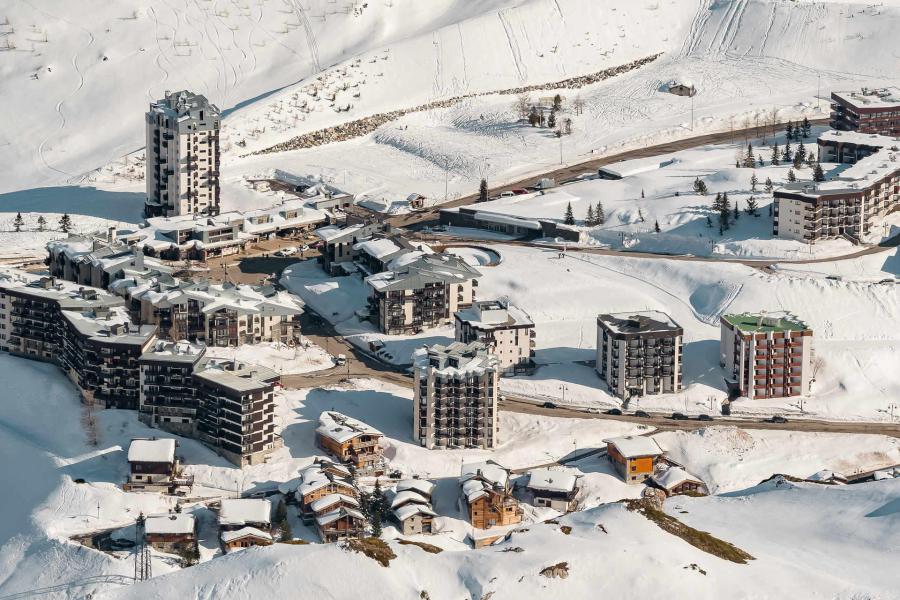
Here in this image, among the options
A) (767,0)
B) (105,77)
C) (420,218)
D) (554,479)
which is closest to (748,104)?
(767,0)

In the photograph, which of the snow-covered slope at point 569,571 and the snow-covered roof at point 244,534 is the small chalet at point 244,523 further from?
the snow-covered slope at point 569,571

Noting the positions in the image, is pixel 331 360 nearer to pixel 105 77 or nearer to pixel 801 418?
pixel 801 418

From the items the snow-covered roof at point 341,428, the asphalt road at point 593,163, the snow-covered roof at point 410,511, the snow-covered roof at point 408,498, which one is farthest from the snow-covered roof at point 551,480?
the asphalt road at point 593,163

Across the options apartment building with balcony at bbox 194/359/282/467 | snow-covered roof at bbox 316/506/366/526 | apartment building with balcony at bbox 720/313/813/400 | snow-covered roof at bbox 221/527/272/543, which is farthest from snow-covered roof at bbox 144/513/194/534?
apartment building with balcony at bbox 720/313/813/400

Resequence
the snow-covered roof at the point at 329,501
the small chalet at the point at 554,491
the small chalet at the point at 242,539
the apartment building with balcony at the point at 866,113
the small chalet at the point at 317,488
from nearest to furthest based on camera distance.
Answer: the small chalet at the point at 242,539, the snow-covered roof at the point at 329,501, the small chalet at the point at 317,488, the small chalet at the point at 554,491, the apartment building with balcony at the point at 866,113

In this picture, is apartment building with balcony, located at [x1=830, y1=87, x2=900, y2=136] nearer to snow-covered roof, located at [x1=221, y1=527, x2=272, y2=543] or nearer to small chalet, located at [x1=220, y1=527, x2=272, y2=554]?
snow-covered roof, located at [x1=221, y1=527, x2=272, y2=543]

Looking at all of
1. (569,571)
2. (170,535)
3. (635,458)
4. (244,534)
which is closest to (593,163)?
(635,458)
